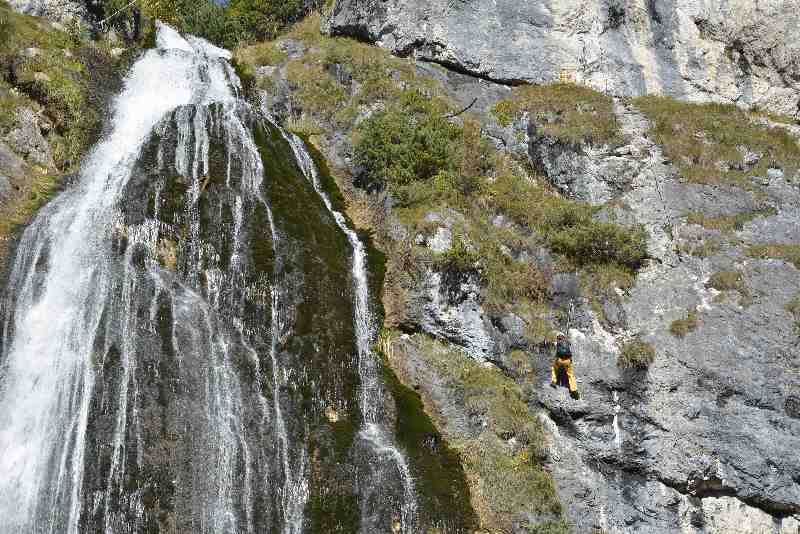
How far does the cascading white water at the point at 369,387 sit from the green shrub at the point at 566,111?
776cm

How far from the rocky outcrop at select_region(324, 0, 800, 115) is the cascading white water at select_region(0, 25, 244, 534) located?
493 inches

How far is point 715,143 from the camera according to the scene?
21375 millimetres

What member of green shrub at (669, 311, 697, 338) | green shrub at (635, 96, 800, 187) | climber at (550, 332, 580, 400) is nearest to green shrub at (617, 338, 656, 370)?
green shrub at (669, 311, 697, 338)

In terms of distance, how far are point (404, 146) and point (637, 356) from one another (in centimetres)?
876

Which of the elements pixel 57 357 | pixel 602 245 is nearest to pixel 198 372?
pixel 57 357

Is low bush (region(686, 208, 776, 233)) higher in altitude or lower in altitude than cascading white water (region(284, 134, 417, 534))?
higher

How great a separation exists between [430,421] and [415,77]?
44.8 feet

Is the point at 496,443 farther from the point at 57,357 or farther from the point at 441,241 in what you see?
the point at 57,357

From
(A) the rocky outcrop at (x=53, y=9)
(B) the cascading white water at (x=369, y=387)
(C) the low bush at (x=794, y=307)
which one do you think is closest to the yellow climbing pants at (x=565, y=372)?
(B) the cascading white water at (x=369, y=387)

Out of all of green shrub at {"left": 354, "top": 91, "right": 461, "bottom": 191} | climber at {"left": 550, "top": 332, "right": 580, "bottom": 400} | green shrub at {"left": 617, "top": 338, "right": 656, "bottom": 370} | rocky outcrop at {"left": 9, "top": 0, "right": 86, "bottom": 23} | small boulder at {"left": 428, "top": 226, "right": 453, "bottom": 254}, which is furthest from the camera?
rocky outcrop at {"left": 9, "top": 0, "right": 86, "bottom": 23}

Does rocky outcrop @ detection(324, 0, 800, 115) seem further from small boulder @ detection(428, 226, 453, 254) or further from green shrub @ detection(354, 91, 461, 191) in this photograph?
small boulder @ detection(428, 226, 453, 254)

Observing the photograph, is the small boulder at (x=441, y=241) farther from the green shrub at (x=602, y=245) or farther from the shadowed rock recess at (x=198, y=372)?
the green shrub at (x=602, y=245)

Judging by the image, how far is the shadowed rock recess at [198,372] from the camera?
456 inches

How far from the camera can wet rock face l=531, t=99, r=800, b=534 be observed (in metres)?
14.1
